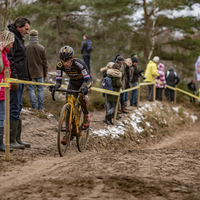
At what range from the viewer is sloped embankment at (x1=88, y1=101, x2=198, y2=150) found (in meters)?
8.60

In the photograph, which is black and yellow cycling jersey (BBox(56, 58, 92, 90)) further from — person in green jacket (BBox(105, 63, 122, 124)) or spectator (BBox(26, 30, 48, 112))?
person in green jacket (BBox(105, 63, 122, 124))

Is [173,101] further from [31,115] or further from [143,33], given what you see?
[31,115]

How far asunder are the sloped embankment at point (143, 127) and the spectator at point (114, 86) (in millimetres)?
398

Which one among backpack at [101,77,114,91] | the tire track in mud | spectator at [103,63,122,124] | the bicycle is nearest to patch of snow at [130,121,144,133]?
spectator at [103,63,122,124]

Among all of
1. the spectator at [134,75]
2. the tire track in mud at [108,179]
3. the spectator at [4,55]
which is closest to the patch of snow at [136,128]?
the spectator at [134,75]

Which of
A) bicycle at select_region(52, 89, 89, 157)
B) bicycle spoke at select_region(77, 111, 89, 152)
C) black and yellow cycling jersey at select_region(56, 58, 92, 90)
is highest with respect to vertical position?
black and yellow cycling jersey at select_region(56, 58, 92, 90)

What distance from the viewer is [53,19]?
21703 mm

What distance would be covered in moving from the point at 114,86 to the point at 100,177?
587 cm

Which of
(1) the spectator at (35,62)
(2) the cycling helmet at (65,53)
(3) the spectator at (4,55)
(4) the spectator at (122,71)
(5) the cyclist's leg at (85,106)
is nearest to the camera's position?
(3) the spectator at (4,55)

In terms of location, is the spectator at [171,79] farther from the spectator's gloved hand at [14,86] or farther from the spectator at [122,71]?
the spectator's gloved hand at [14,86]

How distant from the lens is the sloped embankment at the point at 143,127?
860 centimetres

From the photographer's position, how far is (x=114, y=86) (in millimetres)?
9734

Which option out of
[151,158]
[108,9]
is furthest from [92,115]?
[108,9]

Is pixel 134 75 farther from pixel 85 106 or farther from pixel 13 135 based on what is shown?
pixel 13 135
